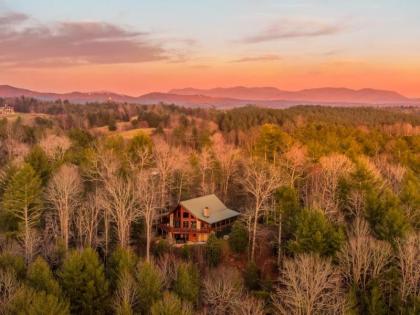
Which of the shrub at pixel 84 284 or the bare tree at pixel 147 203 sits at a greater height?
the bare tree at pixel 147 203

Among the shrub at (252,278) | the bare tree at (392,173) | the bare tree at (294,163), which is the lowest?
the shrub at (252,278)

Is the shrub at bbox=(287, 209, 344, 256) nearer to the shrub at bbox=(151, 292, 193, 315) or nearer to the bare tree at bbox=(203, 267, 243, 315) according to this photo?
the bare tree at bbox=(203, 267, 243, 315)

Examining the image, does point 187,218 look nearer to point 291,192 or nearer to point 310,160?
point 291,192

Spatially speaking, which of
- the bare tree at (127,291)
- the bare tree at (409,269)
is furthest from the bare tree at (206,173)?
the bare tree at (409,269)

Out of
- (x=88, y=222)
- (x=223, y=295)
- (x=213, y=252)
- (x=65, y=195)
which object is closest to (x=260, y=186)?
(x=213, y=252)

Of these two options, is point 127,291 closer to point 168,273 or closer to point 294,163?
point 168,273

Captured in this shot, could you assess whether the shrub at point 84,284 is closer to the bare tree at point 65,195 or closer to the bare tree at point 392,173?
the bare tree at point 65,195

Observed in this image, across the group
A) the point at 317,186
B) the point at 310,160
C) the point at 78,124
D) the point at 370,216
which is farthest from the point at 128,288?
the point at 78,124
